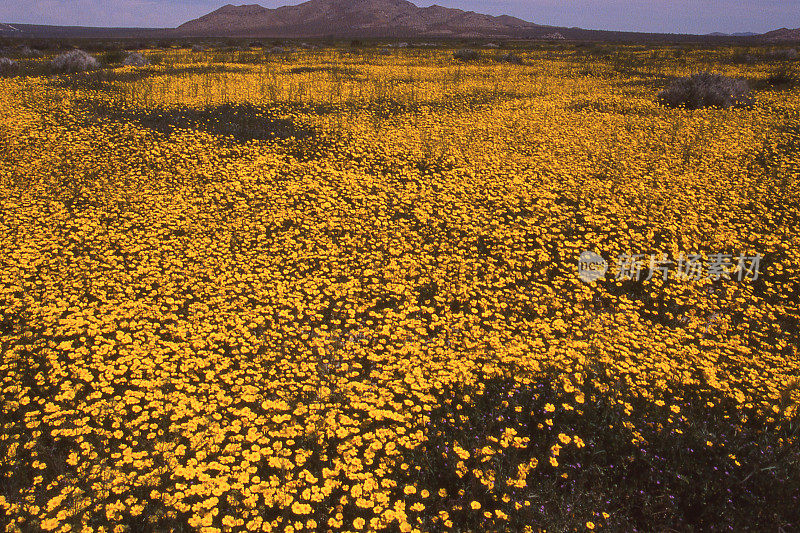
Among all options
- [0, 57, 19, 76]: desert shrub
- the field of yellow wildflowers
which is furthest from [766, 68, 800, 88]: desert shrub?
[0, 57, 19, 76]: desert shrub

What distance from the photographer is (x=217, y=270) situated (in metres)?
8.68

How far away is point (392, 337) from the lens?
6.92 meters

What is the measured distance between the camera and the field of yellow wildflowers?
4.73 meters

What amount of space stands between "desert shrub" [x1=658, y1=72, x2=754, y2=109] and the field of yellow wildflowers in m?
5.94

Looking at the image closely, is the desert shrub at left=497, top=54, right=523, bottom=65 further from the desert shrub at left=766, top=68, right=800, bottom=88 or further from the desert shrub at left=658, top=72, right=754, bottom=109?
the desert shrub at left=658, top=72, right=754, bottom=109

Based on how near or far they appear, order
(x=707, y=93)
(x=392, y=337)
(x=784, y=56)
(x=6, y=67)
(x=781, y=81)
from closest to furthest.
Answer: (x=392, y=337) < (x=707, y=93) < (x=781, y=81) < (x=6, y=67) < (x=784, y=56)

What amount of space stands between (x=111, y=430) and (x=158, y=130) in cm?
1439

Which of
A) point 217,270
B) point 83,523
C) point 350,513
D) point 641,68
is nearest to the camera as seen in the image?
point 83,523

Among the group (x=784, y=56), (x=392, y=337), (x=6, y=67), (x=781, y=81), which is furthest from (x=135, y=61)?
(x=784, y=56)

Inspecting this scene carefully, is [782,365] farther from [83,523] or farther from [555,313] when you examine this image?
[83,523]

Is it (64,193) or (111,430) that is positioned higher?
(64,193)

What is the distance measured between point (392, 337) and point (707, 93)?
2145 cm

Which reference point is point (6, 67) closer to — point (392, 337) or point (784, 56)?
point (392, 337)

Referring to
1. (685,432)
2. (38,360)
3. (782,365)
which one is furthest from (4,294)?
(782,365)
